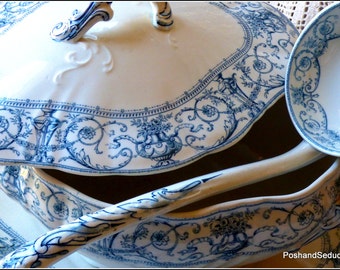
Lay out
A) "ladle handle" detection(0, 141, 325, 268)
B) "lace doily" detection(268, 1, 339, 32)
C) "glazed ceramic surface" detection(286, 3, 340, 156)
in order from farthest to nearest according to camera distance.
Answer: "lace doily" detection(268, 1, 339, 32) → "glazed ceramic surface" detection(286, 3, 340, 156) → "ladle handle" detection(0, 141, 325, 268)

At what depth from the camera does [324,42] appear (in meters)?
0.60

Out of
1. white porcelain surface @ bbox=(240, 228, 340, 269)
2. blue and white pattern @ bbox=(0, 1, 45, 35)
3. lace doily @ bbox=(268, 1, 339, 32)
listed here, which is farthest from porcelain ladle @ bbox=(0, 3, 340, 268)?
lace doily @ bbox=(268, 1, 339, 32)

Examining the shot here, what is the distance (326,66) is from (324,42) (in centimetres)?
3

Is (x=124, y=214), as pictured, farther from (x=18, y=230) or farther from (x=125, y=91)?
(x=18, y=230)

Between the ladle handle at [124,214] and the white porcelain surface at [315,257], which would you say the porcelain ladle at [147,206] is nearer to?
the ladle handle at [124,214]

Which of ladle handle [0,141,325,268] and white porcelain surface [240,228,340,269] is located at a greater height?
ladle handle [0,141,325,268]

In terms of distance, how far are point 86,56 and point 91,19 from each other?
0.03 m

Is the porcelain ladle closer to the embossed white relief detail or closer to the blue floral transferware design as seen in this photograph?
the blue floral transferware design

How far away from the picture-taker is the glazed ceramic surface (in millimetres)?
558

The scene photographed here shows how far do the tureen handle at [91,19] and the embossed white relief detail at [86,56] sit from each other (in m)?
0.01

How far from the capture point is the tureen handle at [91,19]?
51 centimetres

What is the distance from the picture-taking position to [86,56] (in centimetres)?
51

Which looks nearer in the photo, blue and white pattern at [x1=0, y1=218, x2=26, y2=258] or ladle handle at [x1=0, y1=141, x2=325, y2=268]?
ladle handle at [x1=0, y1=141, x2=325, y2=268]

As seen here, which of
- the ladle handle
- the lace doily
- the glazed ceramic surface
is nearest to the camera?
the ladle handle
